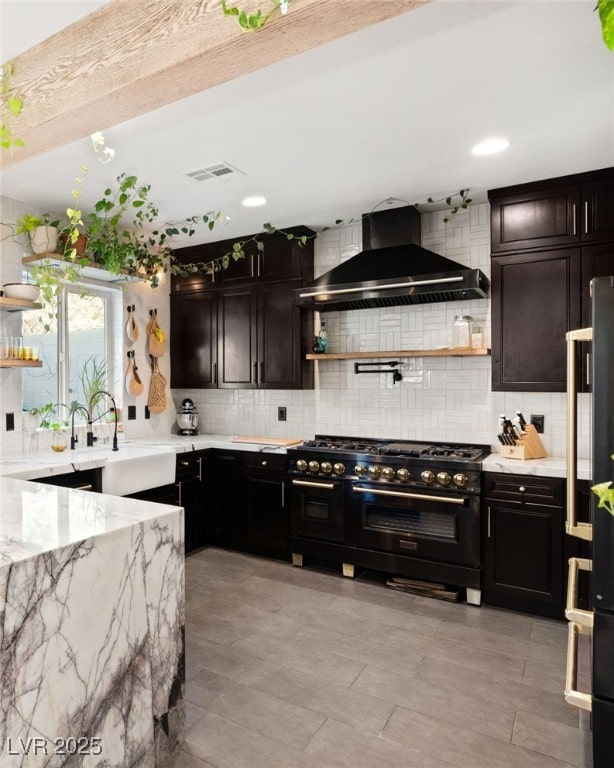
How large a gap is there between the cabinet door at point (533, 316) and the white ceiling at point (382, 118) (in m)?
0.56

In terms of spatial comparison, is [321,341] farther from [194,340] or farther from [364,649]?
[364,649]

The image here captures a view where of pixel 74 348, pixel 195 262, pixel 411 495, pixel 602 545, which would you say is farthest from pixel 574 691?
pixel 195 262

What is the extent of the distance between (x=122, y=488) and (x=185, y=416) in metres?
1.46

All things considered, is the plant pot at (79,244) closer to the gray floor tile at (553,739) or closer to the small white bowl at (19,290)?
the small white bowl at (19,290)

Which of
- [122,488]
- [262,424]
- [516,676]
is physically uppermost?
[262,424]

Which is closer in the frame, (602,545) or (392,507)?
(602,545)

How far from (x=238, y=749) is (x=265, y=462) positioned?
2.21 meters

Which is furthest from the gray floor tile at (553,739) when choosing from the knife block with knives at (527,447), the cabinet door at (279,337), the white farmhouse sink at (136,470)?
the cabinet door at (279,337)

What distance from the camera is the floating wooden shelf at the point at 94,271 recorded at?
3463 mm

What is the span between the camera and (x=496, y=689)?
2377 millimetres

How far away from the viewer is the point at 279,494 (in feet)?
13.0

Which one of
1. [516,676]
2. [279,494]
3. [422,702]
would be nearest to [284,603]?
[279,494]

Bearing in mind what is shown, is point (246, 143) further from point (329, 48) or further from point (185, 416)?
point (185, 416)

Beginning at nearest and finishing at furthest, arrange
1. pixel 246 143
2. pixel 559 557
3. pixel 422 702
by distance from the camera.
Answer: pixel 422 702 < pixel 246 143 < pixel 559 557
